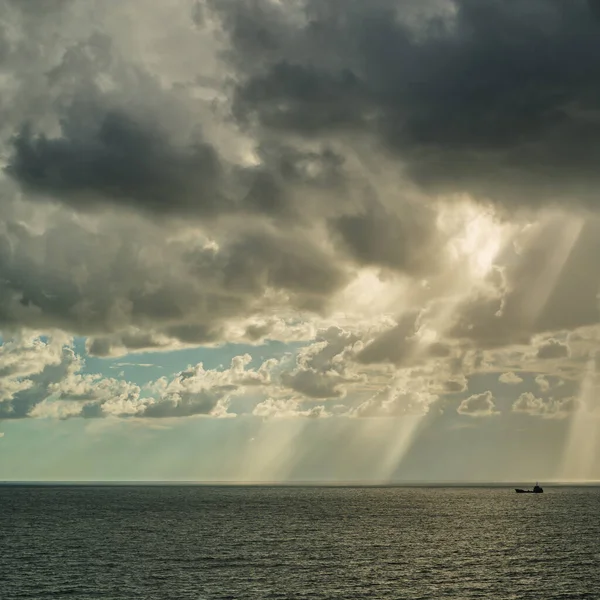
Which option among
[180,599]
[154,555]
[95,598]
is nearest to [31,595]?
[95,598]

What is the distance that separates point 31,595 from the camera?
3871 inches

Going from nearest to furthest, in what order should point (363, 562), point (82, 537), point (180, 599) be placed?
point (180, 599) < point (363, 562) < point (82, 537)

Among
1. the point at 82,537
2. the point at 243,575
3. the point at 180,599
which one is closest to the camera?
the point at 180,599

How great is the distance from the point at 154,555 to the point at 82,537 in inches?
1547

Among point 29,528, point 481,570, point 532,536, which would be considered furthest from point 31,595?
point 532,536

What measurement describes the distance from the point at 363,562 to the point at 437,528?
74.8 m

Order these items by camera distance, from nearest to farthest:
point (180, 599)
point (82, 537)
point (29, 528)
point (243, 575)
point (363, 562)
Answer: point (180, 599), point (243, 575), point (363, 562), point (82, 537), point (29, 528)

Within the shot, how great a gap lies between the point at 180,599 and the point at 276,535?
81.1 m

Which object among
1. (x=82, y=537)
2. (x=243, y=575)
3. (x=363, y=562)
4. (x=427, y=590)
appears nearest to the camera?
(x=427, y=590)

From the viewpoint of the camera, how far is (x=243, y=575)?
11344 centimetres

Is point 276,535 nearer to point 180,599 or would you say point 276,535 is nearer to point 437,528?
point 437,528

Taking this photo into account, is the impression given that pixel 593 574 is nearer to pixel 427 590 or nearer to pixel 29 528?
pixel 427 590

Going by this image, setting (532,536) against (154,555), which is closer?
(154,555)

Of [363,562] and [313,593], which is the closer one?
[313,593]
